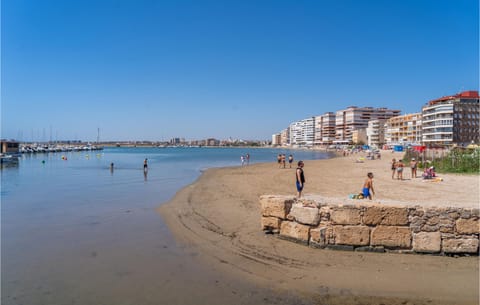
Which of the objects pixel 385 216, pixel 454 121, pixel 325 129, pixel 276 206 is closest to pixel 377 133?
pixel 325 129

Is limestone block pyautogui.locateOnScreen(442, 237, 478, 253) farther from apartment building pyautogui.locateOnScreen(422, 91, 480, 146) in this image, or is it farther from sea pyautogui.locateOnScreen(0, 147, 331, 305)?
apartment building pyautogui.locateOnScreen(422, 91, 480, 146)

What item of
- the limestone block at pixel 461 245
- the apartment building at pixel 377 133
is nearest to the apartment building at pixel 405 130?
the apartment building at pixel 377 133

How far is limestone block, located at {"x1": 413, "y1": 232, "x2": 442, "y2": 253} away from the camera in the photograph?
686cm

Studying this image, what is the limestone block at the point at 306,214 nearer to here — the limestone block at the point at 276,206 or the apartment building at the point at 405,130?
the limestone block at the point at 276,206

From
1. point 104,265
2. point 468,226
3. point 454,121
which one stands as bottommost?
point 104,265

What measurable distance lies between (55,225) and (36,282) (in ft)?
17.5

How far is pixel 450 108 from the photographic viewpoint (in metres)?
78.2

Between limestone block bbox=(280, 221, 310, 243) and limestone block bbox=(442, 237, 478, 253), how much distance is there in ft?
10.0

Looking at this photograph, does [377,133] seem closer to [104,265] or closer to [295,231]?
[295,231]

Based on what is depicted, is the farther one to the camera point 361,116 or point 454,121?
point 361,116

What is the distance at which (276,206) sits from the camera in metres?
8.19

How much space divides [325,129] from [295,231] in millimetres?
177205

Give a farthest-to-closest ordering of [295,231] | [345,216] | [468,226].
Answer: [295,231], [345,216], [468,226]

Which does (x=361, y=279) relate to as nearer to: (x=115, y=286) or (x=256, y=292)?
(x=256, y=292)
